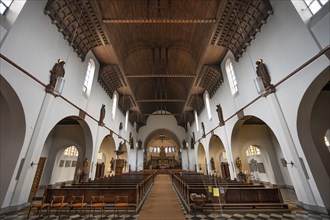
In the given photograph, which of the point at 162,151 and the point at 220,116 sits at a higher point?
the point at 162,151

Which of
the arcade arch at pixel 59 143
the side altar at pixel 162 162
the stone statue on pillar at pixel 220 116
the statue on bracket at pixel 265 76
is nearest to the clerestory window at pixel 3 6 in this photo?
the arcade arch at pixel 59 143

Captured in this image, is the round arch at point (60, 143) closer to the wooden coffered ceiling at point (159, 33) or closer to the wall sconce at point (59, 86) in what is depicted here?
the wooden coffered ceiling at point (159, 33)

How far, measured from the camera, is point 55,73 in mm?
6336

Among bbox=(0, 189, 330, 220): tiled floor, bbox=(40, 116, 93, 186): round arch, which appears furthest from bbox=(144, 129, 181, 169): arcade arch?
bbox=(0, 189, 330, 220): tiled floor

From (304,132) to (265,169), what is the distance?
903 cm

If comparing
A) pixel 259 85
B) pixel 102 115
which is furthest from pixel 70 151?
pixel 259 85

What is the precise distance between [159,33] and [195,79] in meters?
4.47

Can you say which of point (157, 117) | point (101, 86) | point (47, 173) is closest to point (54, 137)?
point (47, 173)

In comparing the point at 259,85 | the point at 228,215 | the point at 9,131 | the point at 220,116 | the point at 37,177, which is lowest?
the point at 228,215

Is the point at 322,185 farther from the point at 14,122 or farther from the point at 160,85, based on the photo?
the point at 160,85

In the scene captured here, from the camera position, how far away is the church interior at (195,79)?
4645 mm

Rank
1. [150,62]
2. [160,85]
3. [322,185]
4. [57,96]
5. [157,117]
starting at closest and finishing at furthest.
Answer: [322,185], [57,96], [150,62], [160,85], [157,117]

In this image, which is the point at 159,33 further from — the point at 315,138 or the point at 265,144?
the point at 265,144

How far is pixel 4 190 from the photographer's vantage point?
4520 millimetres
